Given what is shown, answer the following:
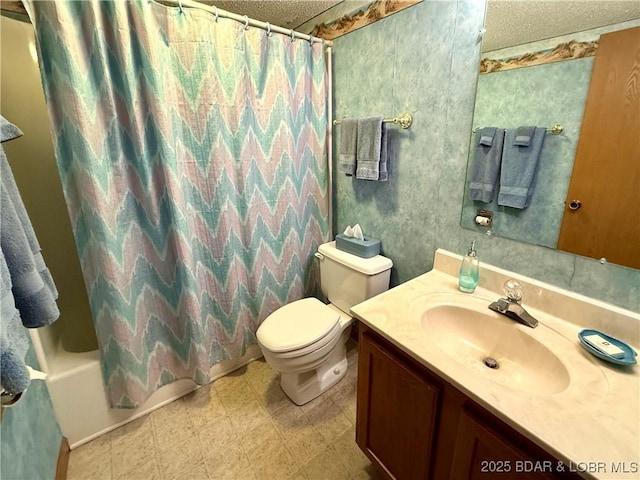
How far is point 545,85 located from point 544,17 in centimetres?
22

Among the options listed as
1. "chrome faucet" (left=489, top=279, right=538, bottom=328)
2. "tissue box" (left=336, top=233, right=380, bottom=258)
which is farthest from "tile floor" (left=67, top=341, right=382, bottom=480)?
"chrome faucet" (left=489, top=279, right=538, bottom=328)

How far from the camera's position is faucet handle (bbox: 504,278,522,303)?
3.47 feet

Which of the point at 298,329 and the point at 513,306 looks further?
the point at 298,329

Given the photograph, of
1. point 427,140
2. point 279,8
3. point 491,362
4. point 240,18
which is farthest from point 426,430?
point 279,8

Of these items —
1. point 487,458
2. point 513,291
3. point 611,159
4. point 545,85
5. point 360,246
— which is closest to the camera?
point 487,458

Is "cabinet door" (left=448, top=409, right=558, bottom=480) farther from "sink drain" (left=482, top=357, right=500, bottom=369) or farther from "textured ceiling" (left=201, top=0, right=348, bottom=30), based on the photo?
"textured ceiling" (left=201, top=0, right=348, bottom=30)

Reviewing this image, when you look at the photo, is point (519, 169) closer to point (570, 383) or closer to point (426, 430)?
point (570, 383)

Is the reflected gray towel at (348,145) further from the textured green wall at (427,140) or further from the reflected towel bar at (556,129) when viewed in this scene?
the reflected towel bar at (556,129)

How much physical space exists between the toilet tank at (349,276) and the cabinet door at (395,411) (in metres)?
0.53

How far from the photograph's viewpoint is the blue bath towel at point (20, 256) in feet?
2.21

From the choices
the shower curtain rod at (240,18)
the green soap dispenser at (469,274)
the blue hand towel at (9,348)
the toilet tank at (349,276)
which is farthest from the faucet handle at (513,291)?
the shower curtain rod at (240,18)

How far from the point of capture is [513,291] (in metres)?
1.07

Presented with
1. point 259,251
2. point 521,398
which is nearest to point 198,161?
point 259,251

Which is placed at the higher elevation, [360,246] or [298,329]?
[360,246]
